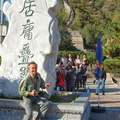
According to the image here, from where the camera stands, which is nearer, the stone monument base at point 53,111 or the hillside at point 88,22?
the stone monument base at point 53,111

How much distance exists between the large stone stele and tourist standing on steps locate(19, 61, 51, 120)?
1.46 meters

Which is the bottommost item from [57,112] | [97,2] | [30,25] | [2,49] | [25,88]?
[57,112]

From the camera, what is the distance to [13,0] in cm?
729

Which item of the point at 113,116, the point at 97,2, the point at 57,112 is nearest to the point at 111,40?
the point at 113,116

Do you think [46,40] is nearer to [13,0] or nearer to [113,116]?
[13,0]

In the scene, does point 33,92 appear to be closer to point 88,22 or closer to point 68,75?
point 68,75

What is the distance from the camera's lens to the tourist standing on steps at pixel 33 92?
4.77m

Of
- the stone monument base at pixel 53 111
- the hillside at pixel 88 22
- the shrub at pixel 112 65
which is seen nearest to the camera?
the stone monument base at pixel 53 111

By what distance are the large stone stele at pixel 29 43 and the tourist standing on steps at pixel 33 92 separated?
4.80ft

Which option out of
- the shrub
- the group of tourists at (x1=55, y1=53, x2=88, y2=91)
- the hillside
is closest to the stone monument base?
the group of tourists at (x1=55, y1=53, x2=88, y2=91)

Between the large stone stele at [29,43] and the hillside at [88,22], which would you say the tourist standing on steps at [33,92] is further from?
the hillside at [88,22]

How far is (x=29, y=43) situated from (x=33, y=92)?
7.98 ft

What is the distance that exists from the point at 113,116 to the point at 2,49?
3685 mm

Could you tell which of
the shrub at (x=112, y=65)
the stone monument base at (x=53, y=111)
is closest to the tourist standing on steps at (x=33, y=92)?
the stone monument base at (x=53, y=111)
